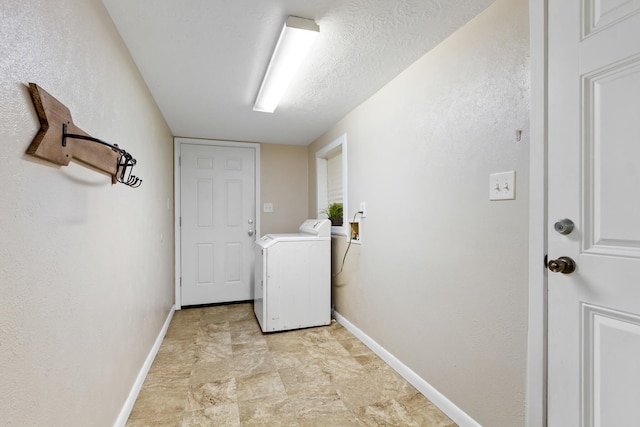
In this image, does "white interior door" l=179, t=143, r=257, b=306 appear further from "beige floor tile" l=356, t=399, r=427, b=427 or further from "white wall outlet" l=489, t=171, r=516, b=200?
"white wall outlet" l=489, t=171, r=516, b=200

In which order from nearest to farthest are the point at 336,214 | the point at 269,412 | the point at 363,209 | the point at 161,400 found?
the point at 269,412
the point at 161,400
the point at 363,209
the point at 336,214

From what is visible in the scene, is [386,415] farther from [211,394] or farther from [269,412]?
[211,394]

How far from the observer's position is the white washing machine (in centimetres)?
292

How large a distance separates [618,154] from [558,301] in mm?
539

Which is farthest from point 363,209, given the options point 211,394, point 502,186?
point 211,394

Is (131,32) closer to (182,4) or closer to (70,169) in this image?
(182,4)

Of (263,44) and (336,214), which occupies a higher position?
(263,44)

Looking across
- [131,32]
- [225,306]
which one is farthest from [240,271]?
[131,32]

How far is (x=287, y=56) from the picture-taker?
70.6 inches

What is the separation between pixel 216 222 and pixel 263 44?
257 cm

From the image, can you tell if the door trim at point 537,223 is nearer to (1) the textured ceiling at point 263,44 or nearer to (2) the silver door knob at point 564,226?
(2) the silver door knob at point 564,226

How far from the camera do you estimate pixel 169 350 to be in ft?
8.18

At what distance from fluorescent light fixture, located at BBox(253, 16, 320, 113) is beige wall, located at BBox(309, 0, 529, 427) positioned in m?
0.75

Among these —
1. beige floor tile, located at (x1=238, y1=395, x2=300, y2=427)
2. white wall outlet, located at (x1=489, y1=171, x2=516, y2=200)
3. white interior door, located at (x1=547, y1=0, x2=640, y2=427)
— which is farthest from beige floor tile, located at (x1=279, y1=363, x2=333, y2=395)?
white wall outlet, located at (x1=489, y1=171, x2=516, y2=200)
